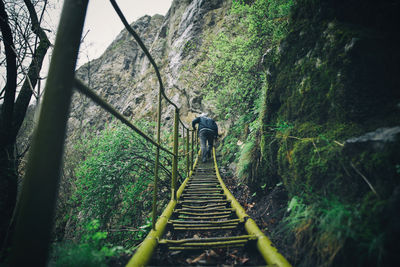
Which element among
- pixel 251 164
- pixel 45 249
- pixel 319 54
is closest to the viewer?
pixel 45 249

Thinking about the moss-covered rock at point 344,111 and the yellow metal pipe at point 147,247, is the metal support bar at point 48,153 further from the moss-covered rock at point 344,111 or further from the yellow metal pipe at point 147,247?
the moss-covered rock at point 344,111

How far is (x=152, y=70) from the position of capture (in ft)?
64.7

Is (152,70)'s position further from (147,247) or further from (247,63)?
(147,247)

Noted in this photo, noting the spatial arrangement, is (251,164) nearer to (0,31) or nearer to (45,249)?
(45,249)

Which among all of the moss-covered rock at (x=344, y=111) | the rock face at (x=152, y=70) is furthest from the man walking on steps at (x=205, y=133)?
the moss-covered rock at (x=344, y=111)

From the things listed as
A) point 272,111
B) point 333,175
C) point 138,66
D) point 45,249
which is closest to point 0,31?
point 45,249

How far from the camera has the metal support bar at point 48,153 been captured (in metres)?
0.52

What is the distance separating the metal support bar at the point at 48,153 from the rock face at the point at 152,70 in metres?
6.76

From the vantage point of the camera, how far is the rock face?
14055 millimetres

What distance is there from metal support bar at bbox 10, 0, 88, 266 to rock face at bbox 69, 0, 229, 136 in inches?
266

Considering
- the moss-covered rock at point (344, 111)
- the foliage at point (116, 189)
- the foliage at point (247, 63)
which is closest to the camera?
the moss-covered rock at point (344, 111)

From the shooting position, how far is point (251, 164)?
10.7 ft

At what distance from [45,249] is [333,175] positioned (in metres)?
1.79

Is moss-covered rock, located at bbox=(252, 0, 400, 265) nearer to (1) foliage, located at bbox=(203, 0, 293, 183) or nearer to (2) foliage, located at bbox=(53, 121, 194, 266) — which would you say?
(1) foliage, located at bbox=(203, 0, 293, 183)
